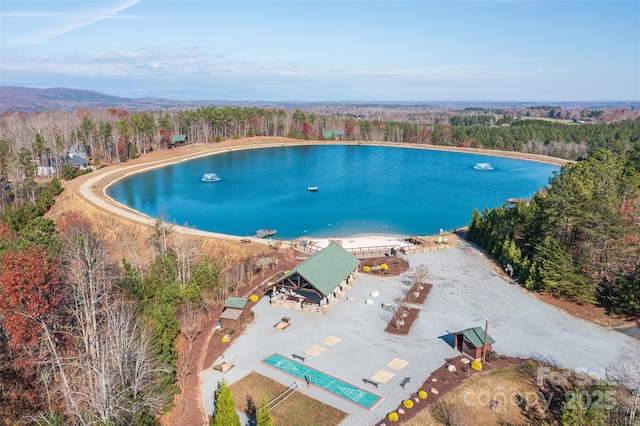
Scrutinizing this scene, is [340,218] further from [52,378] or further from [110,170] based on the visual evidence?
[110,170]

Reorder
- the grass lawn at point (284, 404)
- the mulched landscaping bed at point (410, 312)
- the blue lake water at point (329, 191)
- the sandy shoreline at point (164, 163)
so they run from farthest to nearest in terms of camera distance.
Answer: the blue lake water at point (329, 191) < the sandy shoreline at point (164, 163) < the mulched landscaping bed at point (410, 312) < the grass lawn at point (284, 404)


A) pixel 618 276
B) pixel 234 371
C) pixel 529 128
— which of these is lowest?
pixel 234 371

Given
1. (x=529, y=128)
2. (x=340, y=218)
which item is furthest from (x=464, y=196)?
(x=529, y=128)

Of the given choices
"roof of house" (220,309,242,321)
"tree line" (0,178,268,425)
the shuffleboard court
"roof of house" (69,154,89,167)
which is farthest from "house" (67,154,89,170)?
the shuffleboard court

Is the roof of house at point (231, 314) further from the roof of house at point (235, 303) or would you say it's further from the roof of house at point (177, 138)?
the roof of house at point (177, 138)

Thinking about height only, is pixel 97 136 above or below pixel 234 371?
above

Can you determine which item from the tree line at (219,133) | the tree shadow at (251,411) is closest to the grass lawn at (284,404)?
the tree shadow at (251,411)

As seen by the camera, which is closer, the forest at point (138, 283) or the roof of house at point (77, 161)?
the forest at point (138, 283)
